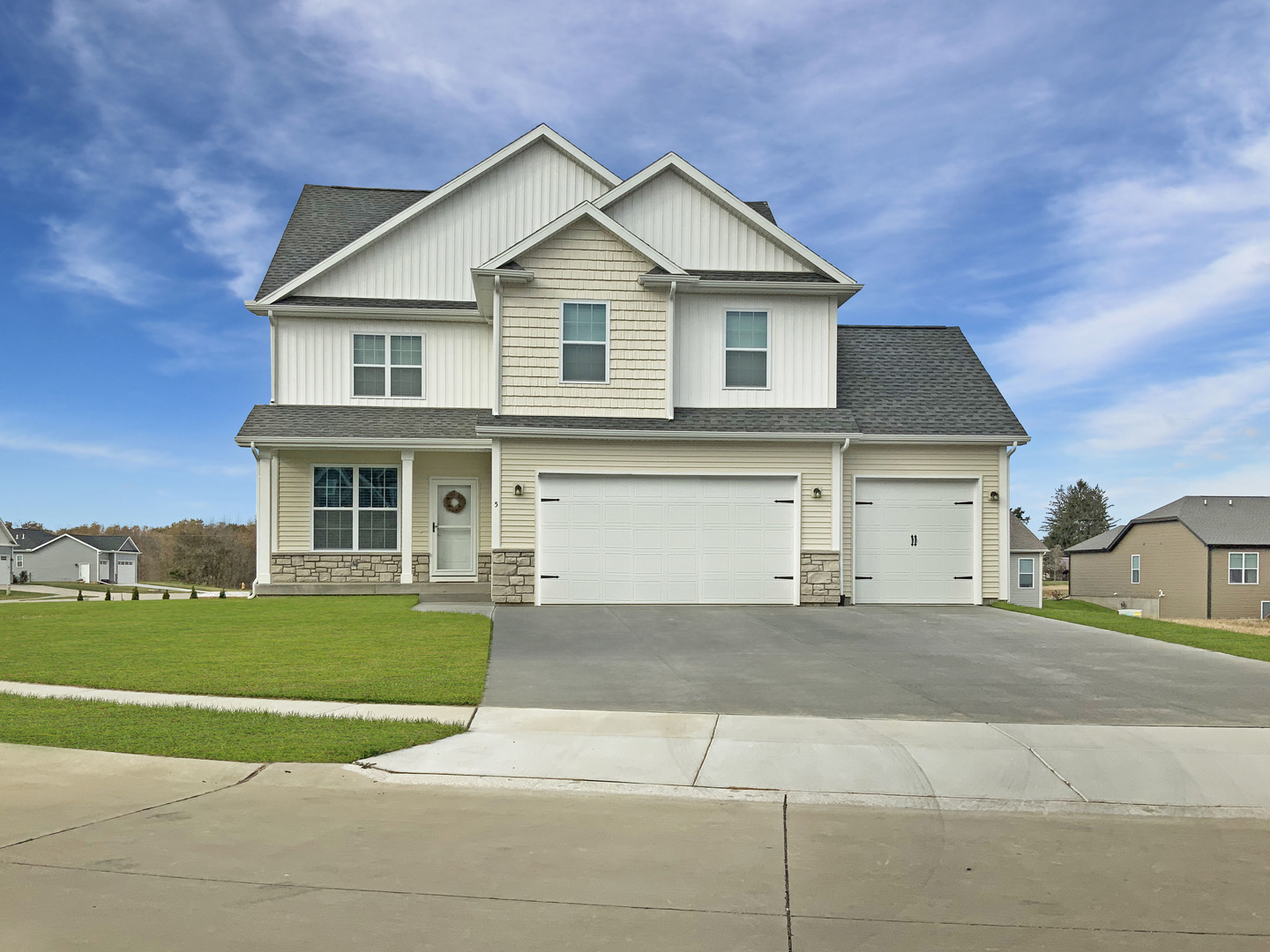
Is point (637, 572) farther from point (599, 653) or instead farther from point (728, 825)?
point (728, 825)

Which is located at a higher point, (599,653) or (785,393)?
(785,393)

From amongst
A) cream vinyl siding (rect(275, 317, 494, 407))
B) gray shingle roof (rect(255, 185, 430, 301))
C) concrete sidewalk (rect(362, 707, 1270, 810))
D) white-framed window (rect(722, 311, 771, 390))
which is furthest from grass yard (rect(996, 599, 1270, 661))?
gray shingle roof (rect(255, 185, 430, 301))

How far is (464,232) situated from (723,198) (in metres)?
5.92

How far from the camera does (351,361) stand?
20.3m

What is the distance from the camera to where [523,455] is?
679 inches

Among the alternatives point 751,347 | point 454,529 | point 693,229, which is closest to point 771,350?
point 751,347

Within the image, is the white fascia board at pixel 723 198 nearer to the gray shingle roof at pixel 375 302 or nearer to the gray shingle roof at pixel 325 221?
the gray shingle roof at pixel 375 302

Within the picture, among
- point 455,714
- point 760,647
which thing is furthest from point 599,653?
point 455,714

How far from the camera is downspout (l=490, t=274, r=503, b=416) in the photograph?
1731cm

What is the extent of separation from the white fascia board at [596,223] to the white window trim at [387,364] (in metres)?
3.70

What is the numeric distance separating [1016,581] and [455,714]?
74.9 ft

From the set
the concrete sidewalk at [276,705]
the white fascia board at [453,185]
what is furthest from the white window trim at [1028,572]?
the concrete sidewalk at [276,705]

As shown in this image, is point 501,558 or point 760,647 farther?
point 501,558

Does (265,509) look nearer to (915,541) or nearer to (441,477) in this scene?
(441,477)
